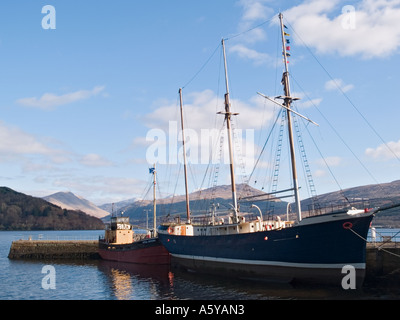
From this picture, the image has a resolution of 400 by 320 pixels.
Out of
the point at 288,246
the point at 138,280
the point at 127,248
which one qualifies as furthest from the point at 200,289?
the point at 127,248

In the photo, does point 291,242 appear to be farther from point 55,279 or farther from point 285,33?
point 55,279

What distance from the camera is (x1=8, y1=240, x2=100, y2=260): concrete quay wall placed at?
59.6 m

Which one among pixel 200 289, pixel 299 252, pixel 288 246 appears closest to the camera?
pixel 299 252

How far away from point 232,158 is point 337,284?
1939cm

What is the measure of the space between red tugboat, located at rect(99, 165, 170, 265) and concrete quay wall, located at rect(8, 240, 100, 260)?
3.25m

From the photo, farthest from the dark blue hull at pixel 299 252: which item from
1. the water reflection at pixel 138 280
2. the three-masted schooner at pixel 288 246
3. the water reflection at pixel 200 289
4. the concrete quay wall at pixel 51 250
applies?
the concrete quay wall at pixel 51 250

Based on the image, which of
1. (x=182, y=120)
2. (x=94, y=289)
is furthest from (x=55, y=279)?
(x=182, y=120)

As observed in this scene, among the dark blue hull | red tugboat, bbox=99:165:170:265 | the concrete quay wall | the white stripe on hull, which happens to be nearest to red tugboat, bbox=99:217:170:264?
red tugboat, bbox=99:165:170:265

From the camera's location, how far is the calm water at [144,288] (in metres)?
27.9

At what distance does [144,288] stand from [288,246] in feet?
46.3

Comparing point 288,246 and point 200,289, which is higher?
point 288,246

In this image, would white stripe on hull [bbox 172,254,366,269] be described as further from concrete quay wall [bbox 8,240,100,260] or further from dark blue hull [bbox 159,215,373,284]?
concrete quay wall [bbox 8,240,100,260]

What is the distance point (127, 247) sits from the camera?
173 ft

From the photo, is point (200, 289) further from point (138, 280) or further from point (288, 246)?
point (138, 280)
